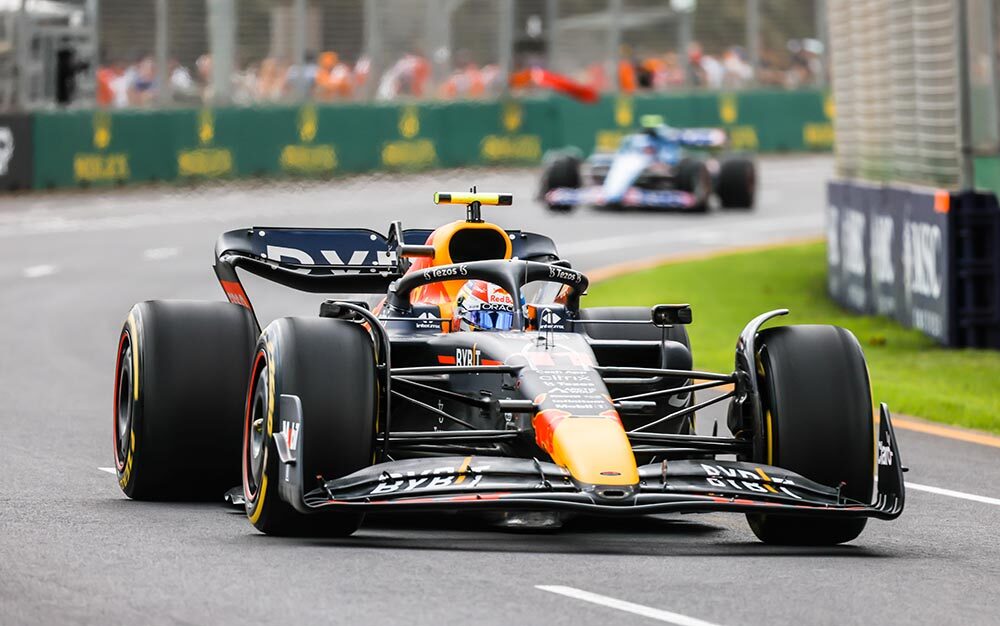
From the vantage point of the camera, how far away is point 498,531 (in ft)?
29.9

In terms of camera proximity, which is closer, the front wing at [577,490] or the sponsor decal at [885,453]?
the front wing at [577,490]

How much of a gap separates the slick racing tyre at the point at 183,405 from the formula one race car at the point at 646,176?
909 inches

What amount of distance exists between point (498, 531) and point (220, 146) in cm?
2874

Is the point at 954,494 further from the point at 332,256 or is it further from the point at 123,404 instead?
the point at 123,404

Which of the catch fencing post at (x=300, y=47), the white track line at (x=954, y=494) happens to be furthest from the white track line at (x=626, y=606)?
the catch fencing post at (x=300, y=47)

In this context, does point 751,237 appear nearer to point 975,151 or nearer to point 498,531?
point 975,151

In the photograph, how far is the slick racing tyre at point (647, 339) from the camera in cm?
1023

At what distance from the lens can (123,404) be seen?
1036cm

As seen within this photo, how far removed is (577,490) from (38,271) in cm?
1784

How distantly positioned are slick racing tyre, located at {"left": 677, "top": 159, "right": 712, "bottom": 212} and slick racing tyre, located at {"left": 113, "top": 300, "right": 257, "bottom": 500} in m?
23.9

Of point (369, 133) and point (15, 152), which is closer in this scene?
point (15, 152)

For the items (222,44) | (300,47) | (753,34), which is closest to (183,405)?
(222,44)

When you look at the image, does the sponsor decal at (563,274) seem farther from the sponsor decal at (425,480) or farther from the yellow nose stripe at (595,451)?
the sponsor decal at (425,480)

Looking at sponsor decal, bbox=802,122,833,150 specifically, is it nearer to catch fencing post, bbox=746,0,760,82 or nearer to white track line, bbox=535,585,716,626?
catch fencing post, bbox=746,0,760,82
